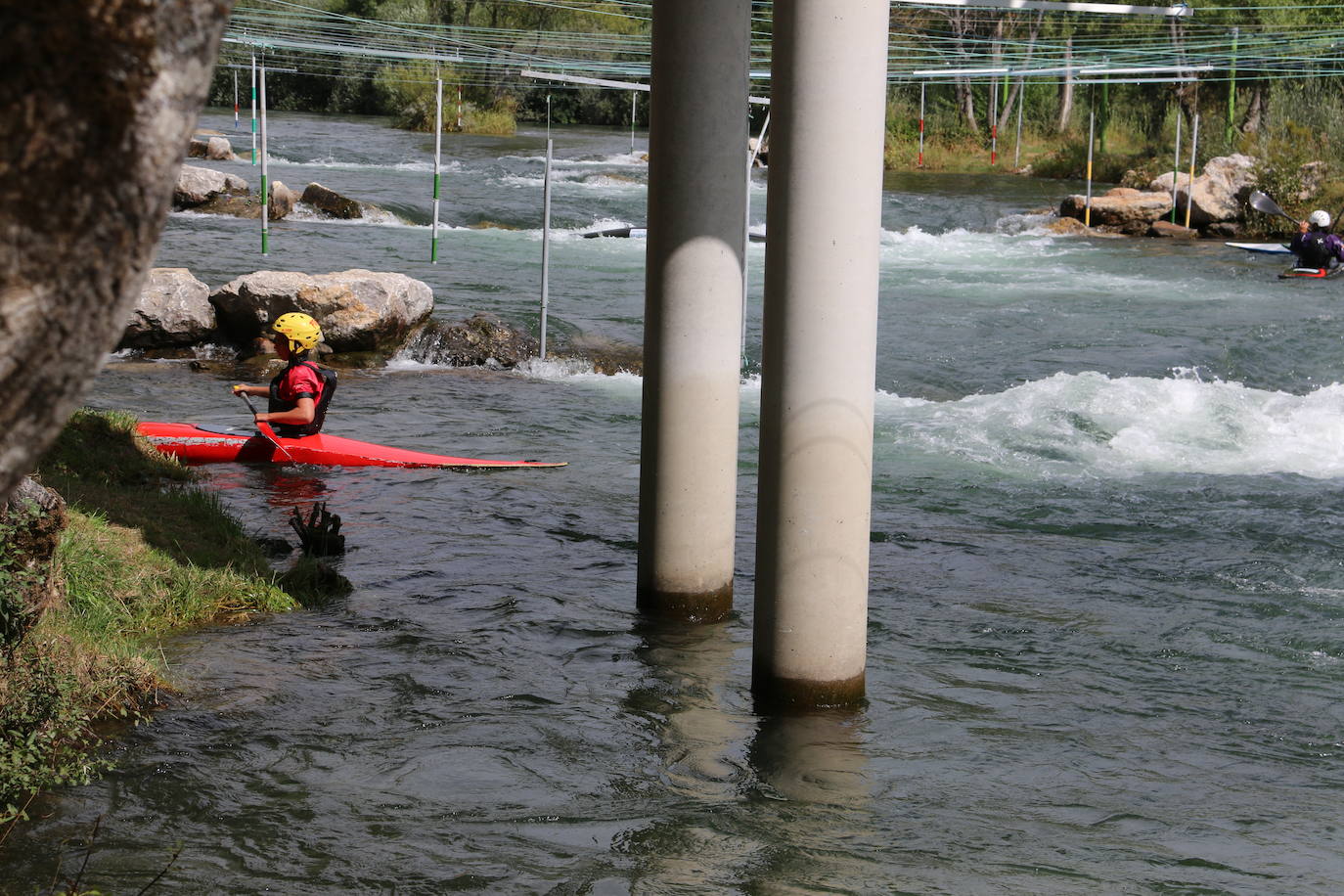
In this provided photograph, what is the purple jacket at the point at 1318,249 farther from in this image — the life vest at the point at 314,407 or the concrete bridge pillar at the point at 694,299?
the concrete bridge pillar at the point at 694,299

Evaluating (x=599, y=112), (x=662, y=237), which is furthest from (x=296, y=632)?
(x=599, y=112)

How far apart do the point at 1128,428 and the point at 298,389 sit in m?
6.08

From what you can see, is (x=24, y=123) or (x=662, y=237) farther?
(x=662, y=237)

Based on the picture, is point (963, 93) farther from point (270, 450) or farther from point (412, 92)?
point (270, 450)

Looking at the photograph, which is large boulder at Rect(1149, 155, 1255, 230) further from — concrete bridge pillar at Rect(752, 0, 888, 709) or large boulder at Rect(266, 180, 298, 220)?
concrete bridge pillar at Rect(752, 0, 888, 709)

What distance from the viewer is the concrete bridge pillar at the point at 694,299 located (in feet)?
18.9

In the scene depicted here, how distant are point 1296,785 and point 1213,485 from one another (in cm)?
501

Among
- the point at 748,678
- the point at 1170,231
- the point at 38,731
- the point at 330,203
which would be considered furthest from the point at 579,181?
the point at 38,731

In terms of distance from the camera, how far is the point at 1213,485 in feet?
31.7

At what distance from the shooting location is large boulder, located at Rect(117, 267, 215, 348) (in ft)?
43.3

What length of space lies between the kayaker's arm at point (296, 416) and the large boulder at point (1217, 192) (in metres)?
21.7

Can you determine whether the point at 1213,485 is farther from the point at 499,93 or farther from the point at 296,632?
the point at 499,93

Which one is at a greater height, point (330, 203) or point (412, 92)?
point (412, 92)

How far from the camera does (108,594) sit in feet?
18.6
